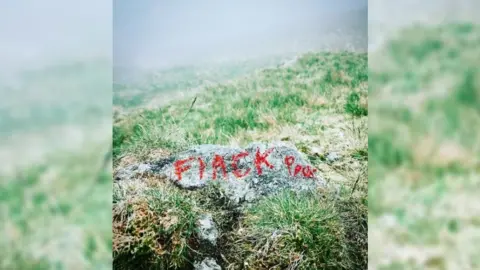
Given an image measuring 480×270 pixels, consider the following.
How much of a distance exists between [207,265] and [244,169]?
53 cm

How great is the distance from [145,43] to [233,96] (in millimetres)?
545

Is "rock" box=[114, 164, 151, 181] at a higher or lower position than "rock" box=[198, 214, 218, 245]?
higher

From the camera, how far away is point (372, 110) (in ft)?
8.96

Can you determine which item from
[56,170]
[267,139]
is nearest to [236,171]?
[267,139]

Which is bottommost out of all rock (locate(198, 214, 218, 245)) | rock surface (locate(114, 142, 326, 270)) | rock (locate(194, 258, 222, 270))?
rock (locate(194, 258, 222, 270))

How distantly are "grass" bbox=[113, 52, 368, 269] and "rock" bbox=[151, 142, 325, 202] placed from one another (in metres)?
0.04

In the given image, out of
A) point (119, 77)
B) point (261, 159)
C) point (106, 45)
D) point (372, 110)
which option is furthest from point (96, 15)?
point (372, 110)

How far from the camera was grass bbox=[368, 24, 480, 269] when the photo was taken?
265 cm

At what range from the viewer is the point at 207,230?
256 cm

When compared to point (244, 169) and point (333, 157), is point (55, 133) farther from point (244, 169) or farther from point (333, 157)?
point (333, 157)

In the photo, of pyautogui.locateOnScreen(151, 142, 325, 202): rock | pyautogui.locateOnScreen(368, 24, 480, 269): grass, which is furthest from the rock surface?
pyautogui.locateOnScreen(368, 24, 480, 269): grass

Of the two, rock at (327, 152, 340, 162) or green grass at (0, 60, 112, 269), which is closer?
green grass at (0, 60, 112, 269)

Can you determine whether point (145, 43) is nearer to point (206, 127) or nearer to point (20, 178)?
point (206, 127)

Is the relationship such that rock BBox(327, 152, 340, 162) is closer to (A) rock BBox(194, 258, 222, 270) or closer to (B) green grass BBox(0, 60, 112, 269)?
(A) rock BBox(194, 258, 222, 270)
